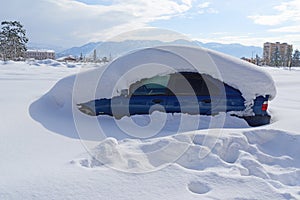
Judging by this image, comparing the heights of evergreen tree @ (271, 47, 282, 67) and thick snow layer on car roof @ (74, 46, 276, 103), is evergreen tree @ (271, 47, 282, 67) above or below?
above

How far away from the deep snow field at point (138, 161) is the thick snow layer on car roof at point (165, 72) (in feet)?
1.70

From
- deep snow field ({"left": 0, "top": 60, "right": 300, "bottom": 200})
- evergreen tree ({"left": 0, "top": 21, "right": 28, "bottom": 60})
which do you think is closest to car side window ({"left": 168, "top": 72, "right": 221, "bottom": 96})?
deep snow field ({"left": 0, "top": 60, "right": 300, "bottom": 200})

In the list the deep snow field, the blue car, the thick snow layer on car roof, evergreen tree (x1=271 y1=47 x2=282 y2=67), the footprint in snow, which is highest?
evergreen tree (x1=271 y1=47 x2=282 y2=67)

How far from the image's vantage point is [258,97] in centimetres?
461

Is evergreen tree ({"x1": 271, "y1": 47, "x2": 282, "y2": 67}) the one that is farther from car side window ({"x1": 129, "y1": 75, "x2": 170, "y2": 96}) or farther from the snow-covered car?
car side window ({"x1": 129, "y1": 75, "x2": 170, "y2": 96})

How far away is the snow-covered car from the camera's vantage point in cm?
448

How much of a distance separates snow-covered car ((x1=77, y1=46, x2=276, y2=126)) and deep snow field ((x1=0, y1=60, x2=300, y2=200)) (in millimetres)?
244

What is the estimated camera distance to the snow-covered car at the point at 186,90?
4.48 metres

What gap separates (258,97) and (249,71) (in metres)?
0.49

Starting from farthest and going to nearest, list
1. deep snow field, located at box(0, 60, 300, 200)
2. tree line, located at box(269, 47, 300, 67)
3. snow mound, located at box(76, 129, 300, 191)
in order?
tree line, located at box(269, 47, 300, 67)
snow mound, located at box(76, 129, 300, 191)
deep snow field, located at box(0, 60, 300, 200)

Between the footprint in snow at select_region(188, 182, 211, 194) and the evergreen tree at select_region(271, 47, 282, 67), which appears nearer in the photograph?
the footprint in snow at select_region(188, 182, 211, 194)

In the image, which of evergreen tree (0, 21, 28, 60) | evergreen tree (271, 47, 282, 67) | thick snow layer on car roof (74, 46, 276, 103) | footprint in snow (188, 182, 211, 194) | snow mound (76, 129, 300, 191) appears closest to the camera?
footprint in snow (188, 182, 211, 194)

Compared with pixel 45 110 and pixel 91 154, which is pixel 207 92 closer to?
pixel 91 154

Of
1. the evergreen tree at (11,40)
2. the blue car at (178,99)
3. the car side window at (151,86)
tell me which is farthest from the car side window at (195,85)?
the evergreen tree at (11,40)
